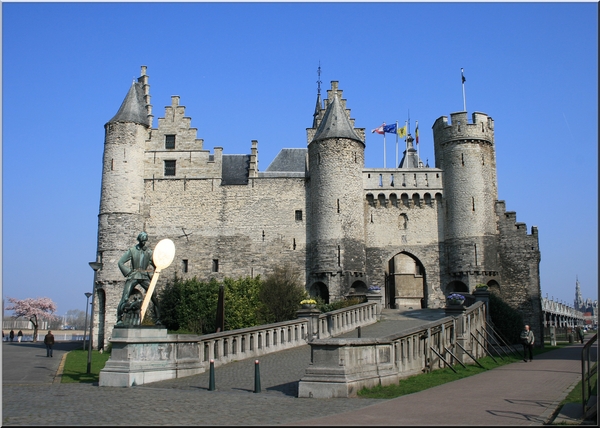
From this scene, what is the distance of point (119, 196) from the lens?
39500 mm

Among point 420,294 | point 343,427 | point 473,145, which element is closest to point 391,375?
point 343,427

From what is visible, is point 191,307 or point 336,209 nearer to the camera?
point 191,307

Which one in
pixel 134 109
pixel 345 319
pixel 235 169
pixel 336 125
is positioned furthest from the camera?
pixel 235 169

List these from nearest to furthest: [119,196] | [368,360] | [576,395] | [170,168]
Result: [576,395] < [368,360] < [119,196] < [170,168]

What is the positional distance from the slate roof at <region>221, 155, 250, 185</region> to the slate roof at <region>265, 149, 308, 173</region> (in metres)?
1.97

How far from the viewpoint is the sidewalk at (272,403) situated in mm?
9008

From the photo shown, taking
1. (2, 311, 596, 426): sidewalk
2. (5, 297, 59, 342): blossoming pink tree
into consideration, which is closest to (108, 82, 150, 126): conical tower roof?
(2, 311, 596, 426): sidewalk

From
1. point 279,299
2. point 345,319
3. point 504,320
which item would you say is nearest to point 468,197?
point 279,299

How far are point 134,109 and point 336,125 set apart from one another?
13.5m

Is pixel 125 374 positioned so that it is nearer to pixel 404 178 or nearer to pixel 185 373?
pixel 185 373

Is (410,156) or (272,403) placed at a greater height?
(410,156)

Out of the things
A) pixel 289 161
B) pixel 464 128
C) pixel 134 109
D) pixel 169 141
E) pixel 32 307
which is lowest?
pixel 32 307

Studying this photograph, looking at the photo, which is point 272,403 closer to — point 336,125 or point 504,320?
point 504,320

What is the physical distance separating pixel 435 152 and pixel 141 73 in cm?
2115
